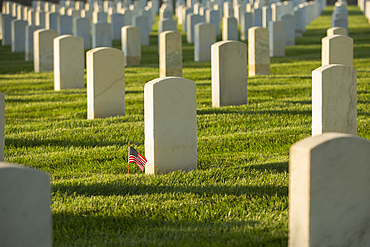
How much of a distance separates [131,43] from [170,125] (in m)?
9.43

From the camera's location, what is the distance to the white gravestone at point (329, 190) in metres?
2.81

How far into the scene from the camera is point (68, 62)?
10.0m

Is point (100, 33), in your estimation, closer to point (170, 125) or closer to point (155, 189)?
point (170, 125)

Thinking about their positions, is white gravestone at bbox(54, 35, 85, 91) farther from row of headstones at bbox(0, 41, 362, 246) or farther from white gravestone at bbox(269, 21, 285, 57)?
row of headstones at bbox(0, 41, 362, 246)

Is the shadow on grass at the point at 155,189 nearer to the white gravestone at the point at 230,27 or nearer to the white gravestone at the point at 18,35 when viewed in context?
the white gravestone at the point at 230,27

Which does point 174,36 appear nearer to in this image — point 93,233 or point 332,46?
point 332,46

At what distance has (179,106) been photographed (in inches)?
197

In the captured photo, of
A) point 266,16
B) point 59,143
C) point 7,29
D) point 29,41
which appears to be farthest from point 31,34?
point 266,16

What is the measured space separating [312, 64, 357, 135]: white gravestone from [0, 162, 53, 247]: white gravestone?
3.50m

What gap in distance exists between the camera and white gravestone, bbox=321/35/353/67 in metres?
8.77

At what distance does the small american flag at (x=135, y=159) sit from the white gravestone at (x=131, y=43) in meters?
9.59

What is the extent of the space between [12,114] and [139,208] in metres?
4.62

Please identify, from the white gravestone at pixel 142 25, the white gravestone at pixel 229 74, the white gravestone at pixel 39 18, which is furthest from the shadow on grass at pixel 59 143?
the white gravestone at pixel 39 18

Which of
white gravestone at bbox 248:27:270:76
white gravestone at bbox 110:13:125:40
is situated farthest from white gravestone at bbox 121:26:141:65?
white gravestone at bbox 110:13:125:40
